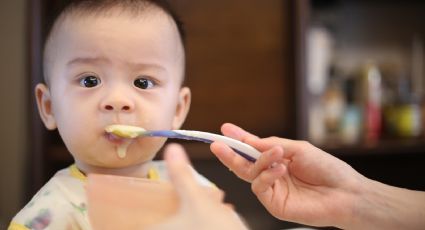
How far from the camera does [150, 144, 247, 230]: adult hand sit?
0.29m

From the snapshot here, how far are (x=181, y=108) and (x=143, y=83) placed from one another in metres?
0.08

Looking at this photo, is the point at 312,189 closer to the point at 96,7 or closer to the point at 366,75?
the point at 96,7

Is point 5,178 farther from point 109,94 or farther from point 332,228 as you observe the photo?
point 332,228

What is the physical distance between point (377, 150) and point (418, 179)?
30cm

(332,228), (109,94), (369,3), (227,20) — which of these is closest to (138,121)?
(109,94)

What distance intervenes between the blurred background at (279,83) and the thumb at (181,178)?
0.10m

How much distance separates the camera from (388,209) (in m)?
0.47

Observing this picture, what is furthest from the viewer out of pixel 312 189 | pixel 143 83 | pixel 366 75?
pixel 366 75

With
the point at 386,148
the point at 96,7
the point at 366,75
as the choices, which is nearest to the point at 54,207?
the point at 96,7

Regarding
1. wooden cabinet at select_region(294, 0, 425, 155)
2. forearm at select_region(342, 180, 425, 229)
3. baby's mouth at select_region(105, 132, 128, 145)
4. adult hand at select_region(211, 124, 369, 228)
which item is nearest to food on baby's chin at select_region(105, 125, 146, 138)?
baby's mouth at select_region(105, 132, 128, 145)

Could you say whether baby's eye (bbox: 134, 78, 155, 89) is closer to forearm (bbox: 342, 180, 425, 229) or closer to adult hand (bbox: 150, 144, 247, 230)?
adult hand (bbox: 150, 144, 247, 230)

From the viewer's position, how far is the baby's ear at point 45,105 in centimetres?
40

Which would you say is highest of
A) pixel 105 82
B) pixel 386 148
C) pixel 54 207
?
pixel 105 82

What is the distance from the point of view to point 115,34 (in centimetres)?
37
